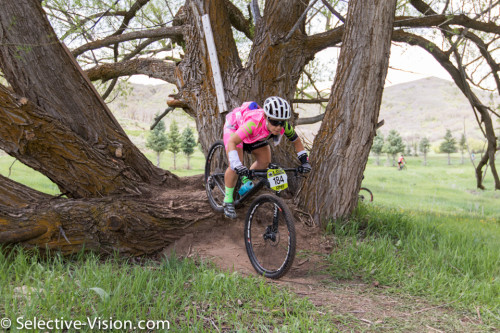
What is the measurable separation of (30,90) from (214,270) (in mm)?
3572

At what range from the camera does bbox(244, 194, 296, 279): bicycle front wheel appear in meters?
3.93

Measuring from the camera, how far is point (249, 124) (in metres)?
4.21

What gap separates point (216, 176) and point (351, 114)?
2234 millimetres

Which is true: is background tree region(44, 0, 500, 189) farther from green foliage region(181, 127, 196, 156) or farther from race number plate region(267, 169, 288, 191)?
green foliage region(181, 127, 196, 156)

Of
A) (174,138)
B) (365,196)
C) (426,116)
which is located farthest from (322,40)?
(426,116)

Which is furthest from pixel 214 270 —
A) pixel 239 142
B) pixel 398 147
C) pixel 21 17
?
pixel 398 147

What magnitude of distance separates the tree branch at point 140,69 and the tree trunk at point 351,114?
3357mm

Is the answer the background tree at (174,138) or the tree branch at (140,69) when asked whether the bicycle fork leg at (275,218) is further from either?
the background tree at (174,138)

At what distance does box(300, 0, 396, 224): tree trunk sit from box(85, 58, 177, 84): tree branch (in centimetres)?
336

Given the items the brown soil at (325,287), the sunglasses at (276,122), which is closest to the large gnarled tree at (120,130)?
the brown soil at (325,287)

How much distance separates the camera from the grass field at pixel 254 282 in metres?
3.10

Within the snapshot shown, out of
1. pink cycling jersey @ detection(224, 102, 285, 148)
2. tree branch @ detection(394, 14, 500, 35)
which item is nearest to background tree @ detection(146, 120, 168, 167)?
tree branch @ detection(394, 14, 500, 35)

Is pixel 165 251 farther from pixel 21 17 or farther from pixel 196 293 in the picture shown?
pixel 21 17

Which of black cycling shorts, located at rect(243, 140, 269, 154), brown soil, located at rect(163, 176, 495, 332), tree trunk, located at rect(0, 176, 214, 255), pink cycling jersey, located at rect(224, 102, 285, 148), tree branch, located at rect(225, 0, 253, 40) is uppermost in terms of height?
A: tree branch, located at rect(225, 0, 253, 40)
